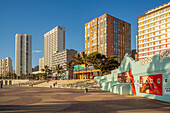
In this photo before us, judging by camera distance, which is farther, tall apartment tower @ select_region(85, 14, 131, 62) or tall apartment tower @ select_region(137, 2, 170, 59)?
tall apartment tower @ select_region(85, 14, 131, 62)

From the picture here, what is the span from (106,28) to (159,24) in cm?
4027

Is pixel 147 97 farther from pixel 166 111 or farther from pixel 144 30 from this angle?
pixel 144 30

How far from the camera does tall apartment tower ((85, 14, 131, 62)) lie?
366ft

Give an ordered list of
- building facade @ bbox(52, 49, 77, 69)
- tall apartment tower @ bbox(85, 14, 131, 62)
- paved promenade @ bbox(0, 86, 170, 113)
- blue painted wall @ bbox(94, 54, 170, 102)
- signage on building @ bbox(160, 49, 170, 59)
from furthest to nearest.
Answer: building facade @ bbox(52, 49, 77, 69) → tall apartment tower @ bbox(85, 14, 131, 62) → blue painted wall @ bbox(94, 54, 170, 102) → signage on building @ bbox(160, 49, 170, 59) → paved promenade @ bbox(0, 86, 170, 113)

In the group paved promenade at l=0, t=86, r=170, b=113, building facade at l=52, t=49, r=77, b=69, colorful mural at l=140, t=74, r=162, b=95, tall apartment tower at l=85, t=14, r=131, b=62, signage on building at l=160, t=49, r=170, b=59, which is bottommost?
paved promenade at l=0, t=86, r=170, b=113

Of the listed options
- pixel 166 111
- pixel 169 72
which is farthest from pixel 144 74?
pixel 166 111

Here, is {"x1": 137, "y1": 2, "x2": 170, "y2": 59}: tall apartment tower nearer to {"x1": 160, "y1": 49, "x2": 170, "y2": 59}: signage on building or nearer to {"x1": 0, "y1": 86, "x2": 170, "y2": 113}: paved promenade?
{"x1": 160, "y1": 49, "x2": 170, "y2": 59}: signage on building

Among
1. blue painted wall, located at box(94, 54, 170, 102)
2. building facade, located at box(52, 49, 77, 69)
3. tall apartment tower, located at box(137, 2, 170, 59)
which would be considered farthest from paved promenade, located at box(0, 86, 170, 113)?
building facade, located at box(52, 49, 77, 69)

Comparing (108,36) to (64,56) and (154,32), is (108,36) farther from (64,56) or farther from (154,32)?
(64,56)

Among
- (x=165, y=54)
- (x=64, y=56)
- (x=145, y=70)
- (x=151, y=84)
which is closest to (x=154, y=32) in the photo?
(x=145, y=70)

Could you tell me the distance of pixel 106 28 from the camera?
11131cm

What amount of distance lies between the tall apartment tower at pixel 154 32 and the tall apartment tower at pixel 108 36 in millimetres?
29228

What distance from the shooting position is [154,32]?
78812 millimetres

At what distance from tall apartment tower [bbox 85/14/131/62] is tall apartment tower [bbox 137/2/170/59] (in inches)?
1151
